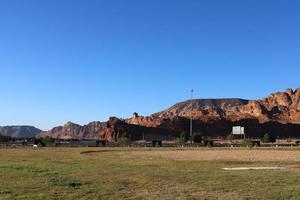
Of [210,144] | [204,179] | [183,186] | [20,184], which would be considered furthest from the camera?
[210,144]

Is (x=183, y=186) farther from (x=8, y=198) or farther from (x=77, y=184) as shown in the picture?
(x=8, y=198)

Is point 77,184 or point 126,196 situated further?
point 77,184

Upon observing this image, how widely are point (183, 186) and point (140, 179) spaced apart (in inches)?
164

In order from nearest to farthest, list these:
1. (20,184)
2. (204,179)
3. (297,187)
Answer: (297,187) → (20,184) → (204,179)

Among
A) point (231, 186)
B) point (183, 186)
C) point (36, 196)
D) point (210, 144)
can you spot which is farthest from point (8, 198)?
point (210, 144)

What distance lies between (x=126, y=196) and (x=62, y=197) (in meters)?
2.32

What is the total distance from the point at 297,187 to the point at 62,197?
941cm

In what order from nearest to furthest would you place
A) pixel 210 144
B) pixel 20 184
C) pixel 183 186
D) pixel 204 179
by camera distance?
1. pixel 183 186
2. pixel 20 184
3. pixel 204 179
4. pixel 210 144

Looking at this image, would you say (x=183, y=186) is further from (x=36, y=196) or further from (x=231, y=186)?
(x=36, y=196)

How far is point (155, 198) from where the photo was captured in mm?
17672

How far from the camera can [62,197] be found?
18.0 meters

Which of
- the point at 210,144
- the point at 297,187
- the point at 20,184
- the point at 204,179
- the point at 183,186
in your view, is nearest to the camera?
the point at 297,187

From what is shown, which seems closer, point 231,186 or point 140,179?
point 231,186

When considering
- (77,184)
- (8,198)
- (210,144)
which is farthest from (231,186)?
(210,144)
